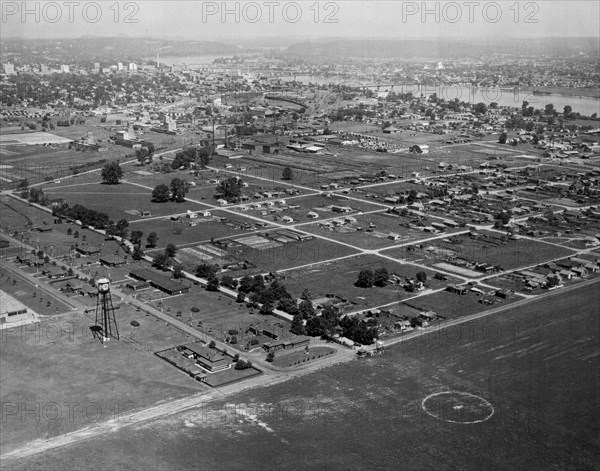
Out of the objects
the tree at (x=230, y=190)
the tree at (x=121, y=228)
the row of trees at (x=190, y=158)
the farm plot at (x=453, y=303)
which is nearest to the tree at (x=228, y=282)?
the farm plot at (x=453, y=303)

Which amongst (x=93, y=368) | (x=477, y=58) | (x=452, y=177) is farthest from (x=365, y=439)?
(x=477, y=58)

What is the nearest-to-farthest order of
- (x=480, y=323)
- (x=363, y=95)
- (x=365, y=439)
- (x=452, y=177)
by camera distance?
(x=365, y=439) < (x=480, y=323) < (x=452, y=177) < (x=363, y=95)

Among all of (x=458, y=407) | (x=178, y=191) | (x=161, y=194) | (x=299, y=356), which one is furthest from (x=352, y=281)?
(x=161, y=194)

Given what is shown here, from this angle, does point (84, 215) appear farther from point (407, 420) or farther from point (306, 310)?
point (407, 420)

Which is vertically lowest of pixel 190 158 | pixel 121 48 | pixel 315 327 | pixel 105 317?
pixel 315 327

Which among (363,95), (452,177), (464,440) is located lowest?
(464,440)

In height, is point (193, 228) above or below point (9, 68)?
below

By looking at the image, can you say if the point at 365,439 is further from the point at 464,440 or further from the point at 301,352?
the point at 301,352
